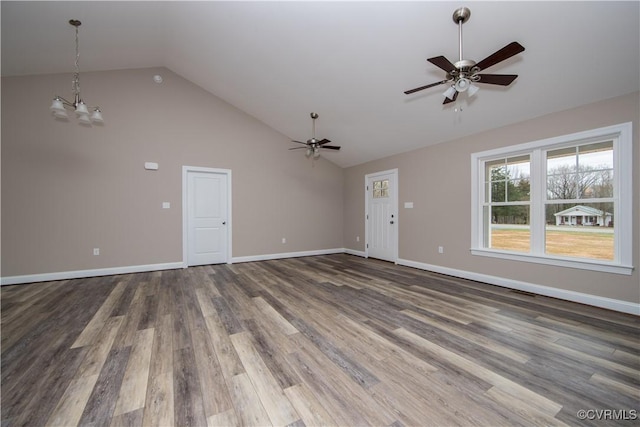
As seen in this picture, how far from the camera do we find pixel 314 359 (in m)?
1.94

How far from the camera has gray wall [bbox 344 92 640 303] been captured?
2875 mm

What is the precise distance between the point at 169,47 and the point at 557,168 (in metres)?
6.24

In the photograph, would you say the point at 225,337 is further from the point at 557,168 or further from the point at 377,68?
the point at 557,168

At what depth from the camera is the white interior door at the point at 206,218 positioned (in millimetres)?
5227

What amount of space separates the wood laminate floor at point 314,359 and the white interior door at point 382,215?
7.67ft

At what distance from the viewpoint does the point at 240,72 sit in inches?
173

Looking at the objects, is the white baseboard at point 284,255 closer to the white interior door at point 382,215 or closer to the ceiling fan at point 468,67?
the white interior door at point 382,215

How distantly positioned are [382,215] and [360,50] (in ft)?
11.8

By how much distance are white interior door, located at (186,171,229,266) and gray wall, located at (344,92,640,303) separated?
3.36 meters

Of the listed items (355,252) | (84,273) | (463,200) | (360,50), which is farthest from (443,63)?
(84,273)

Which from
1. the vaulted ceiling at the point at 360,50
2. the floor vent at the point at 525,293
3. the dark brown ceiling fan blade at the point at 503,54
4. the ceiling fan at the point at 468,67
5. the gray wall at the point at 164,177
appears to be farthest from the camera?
the gray wall at the point at 164,177

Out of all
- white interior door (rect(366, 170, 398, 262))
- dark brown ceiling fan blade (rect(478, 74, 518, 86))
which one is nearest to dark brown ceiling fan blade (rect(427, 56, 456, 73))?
dark brown ceiling fan blade (rect(478, 74, 518, 86))

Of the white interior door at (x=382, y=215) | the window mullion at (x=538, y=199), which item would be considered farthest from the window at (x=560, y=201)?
the white interior door at (x=382, y=215)

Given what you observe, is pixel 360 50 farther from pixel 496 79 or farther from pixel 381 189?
pixel 381 189
